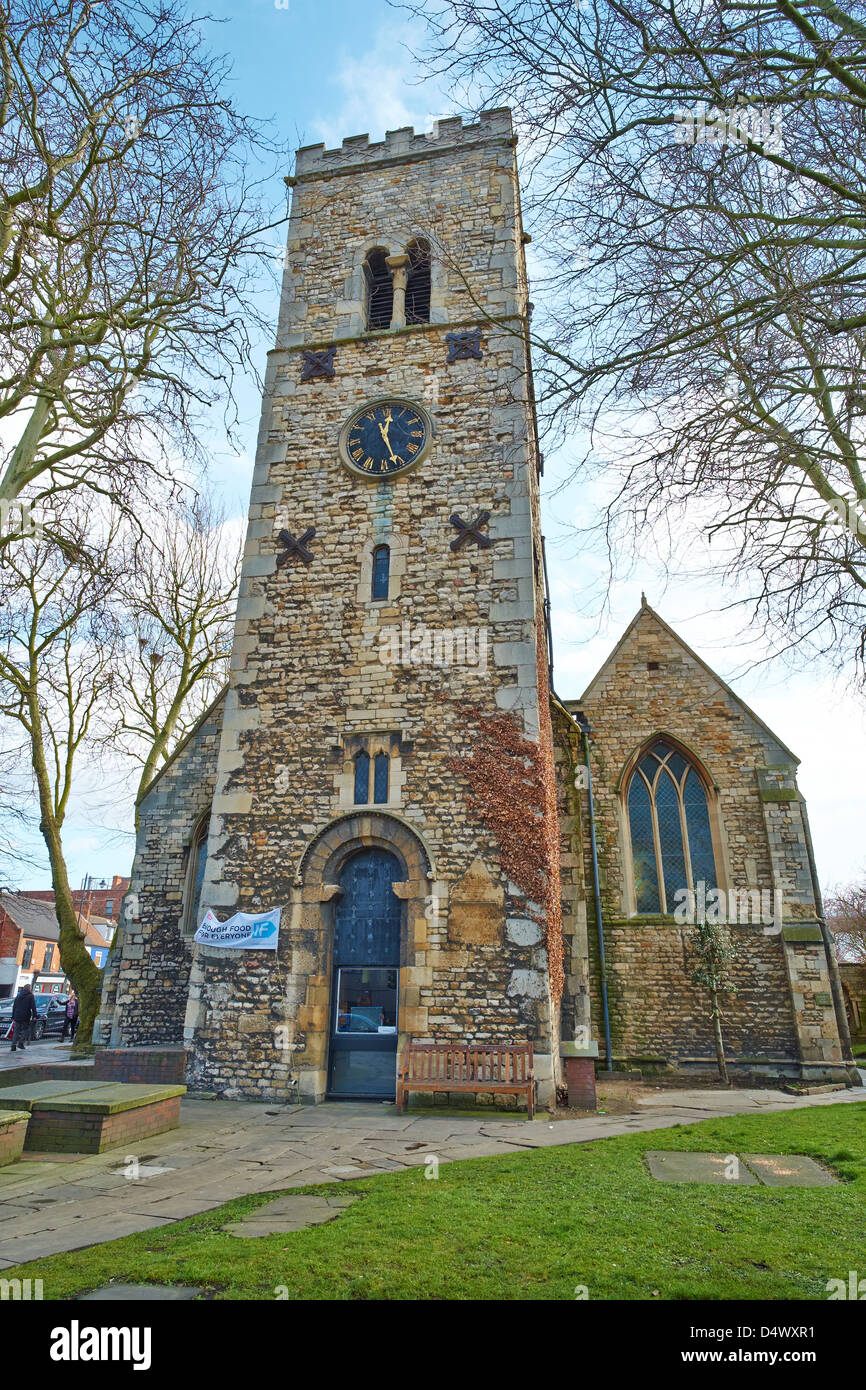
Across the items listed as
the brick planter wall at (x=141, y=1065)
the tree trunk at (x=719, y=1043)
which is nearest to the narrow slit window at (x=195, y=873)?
the brick planter wall at (x=141, y=1065)

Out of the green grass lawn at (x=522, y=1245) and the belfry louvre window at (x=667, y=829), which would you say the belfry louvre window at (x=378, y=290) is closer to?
the belfry louvre window at (x=667, y=829)

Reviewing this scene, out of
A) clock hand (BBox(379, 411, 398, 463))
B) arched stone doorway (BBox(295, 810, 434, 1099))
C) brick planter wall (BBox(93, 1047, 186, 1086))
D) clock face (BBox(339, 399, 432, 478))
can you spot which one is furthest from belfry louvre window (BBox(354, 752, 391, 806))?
clock hand (BBox(379, 411, 398, 463))

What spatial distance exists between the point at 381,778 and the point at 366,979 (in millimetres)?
2785

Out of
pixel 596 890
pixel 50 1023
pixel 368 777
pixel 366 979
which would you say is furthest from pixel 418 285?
pixel 50 1023

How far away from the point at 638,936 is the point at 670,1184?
9040mm

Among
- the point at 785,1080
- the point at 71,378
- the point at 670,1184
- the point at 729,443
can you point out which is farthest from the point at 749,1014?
the point at 71,378

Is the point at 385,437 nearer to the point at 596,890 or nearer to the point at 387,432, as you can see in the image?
the point at 387,432

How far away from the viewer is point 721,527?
21.2ft

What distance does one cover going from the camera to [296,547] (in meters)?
13.2

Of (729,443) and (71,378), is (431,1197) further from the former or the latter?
(71,378)

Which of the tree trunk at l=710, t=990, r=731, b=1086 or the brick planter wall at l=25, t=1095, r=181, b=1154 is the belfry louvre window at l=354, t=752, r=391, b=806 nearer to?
the brick planter wall at l=25, t=1095, r=181, b=1154

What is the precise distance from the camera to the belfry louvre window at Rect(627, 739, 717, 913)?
15117 millimetres

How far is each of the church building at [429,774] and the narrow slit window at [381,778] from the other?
0.17 ft

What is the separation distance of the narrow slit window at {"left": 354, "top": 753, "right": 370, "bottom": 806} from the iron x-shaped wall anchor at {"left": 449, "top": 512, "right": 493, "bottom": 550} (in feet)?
11.8
